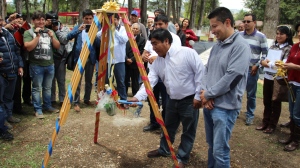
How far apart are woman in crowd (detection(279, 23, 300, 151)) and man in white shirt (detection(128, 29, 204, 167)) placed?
1728 mm

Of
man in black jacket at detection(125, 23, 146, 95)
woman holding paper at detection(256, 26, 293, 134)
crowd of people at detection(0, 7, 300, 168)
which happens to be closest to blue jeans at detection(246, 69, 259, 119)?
crowd of people at detection(0, 7, 300, 168)

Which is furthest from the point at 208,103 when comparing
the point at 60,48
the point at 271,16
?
the point at 271,16

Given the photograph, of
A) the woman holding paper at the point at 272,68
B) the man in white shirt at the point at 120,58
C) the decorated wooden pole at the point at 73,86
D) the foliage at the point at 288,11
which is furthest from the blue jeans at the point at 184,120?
the foliage at the point at 288,11

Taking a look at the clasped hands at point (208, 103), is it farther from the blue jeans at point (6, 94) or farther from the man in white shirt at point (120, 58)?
the blue jeans at point (6, 94)

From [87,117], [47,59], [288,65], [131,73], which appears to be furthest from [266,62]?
[47,59]

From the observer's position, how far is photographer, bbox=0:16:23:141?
4.12 m

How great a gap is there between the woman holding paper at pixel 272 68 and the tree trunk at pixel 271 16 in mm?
4854

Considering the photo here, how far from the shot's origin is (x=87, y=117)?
521cm

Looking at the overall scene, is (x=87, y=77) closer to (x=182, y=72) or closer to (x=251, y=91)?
(x=182, y=72)

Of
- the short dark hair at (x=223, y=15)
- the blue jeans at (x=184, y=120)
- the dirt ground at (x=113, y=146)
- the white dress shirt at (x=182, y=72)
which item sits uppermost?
the short dark hair at (x=223, y=15)

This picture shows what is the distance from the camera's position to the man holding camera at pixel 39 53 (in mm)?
4754

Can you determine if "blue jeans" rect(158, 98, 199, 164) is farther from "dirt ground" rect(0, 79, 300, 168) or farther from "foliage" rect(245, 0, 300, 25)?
"foliage" rect(245, 0, 300, 25)

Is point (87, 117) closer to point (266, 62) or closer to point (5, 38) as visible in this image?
point (5, 38)

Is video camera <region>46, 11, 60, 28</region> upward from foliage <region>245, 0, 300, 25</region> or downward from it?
downward
